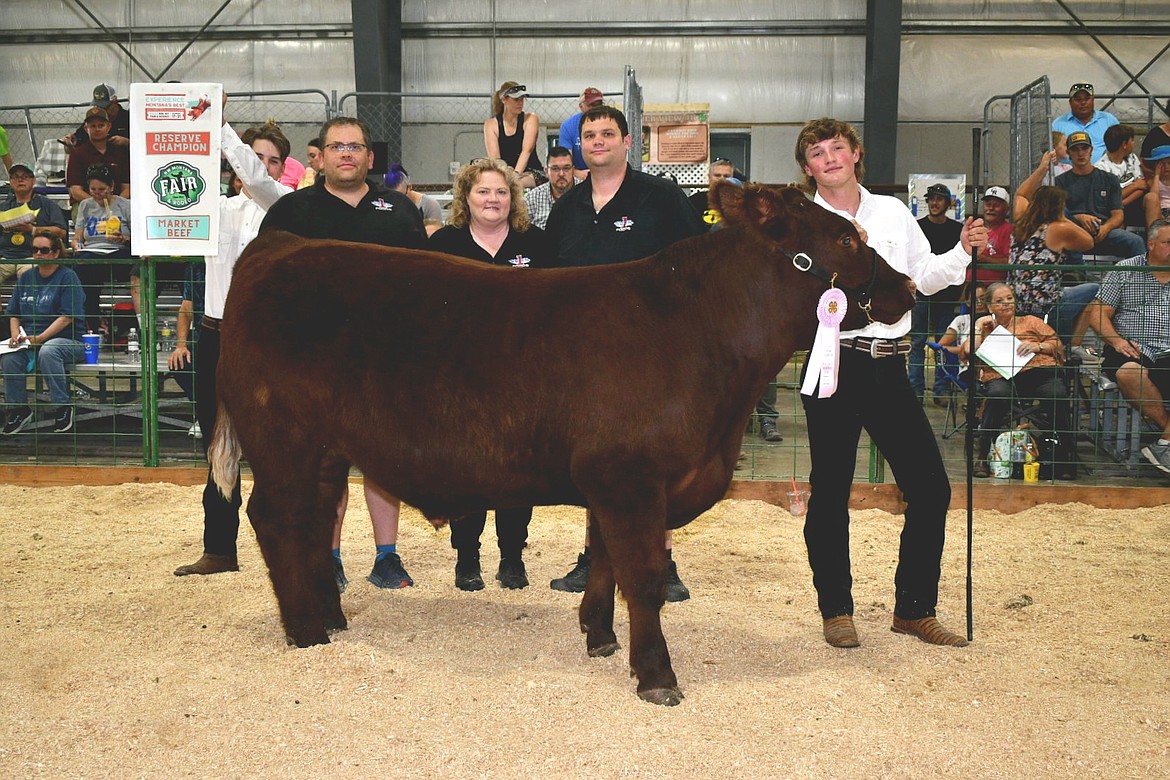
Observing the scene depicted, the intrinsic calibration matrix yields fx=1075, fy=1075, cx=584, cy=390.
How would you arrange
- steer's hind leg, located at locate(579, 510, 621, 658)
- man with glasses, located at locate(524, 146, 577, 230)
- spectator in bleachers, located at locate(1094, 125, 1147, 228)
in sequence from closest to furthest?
steer's hind leg, located at locate(579, 510, 621, 658) → man with glasses, located at locate(524, 146, 577, 230) → spectator in bleachers, located at locate(1094, 125, 1147, 228)

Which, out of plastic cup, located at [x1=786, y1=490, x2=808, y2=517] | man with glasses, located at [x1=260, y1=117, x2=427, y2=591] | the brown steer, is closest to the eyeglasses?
man with glasses, located at [x1=260, y1=117, x2=427, y2=591]

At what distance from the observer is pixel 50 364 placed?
9016 millimetres

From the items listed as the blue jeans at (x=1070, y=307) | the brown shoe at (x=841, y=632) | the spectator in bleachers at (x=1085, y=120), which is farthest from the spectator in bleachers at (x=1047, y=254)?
the brown shoe at (x=841, y=632)

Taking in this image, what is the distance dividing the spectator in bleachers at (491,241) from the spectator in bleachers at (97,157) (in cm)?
806

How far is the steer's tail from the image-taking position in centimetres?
480

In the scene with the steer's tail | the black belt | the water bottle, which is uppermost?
the black belt

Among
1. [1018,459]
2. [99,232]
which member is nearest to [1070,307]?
[1018,459]

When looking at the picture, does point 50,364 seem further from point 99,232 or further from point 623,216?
point 623,216

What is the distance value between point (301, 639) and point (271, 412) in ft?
3.18

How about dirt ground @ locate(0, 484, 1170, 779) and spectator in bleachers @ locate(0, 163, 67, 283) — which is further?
spectator in bleachers @ locate(0, 163, 67, 283)

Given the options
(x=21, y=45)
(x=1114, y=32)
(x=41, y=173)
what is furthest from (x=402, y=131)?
(x=1114, y=32)

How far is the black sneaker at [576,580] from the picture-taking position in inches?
218

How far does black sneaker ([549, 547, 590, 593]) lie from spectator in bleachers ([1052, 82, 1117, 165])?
28.9 feet

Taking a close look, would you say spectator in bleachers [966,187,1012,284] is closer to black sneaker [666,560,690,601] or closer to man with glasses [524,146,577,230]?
man with glasses [524,146,577,230]
